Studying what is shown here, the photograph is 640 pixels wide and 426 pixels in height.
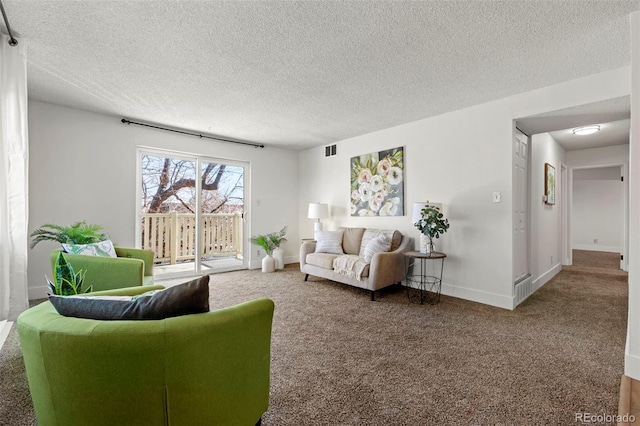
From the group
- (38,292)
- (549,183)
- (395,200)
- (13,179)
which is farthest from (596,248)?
(38,292)

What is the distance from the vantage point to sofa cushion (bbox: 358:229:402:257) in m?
3.83

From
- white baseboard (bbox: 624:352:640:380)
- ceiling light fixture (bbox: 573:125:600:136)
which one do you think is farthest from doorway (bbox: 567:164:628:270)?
white baseboard (bbox: 624:352:640:380)

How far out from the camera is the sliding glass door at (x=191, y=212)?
436 cm

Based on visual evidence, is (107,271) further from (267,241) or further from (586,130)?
(586,130)

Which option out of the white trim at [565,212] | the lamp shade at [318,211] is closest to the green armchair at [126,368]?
the lamp shade at [318,211]

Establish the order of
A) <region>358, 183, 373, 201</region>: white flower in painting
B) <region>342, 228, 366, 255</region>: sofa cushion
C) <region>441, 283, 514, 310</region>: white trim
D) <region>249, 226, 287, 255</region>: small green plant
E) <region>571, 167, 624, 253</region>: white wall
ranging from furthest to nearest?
<region>571, 167, 624, 253</region>: white wall < <region>249, 226, 287, 255</region>: small green plant < <region>358, 183, 373, 201</region>: white flower in painting < <region>342, 228, 366, 255</region>: sofa cushion < <region>441, 283, 514, 310</region>: white trim

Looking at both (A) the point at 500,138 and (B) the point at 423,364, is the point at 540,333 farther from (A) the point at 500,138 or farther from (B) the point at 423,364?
(A) the point at 500,138

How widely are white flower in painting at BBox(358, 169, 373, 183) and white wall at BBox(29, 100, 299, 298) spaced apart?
2526mm

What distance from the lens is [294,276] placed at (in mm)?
4621

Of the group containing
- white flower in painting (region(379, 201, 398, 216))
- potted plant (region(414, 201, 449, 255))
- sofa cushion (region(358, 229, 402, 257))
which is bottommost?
sofa cushion (region(358, 229, 402, 257))

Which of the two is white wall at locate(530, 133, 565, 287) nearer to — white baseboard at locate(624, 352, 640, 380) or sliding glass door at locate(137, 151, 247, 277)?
white baseboard at locate(624, 352, 640, 380)

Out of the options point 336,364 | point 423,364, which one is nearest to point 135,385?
point 336,364

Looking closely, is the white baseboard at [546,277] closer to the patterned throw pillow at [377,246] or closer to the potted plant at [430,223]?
the potted plant at [430,223]

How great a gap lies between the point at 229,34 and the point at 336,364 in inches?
97.1
